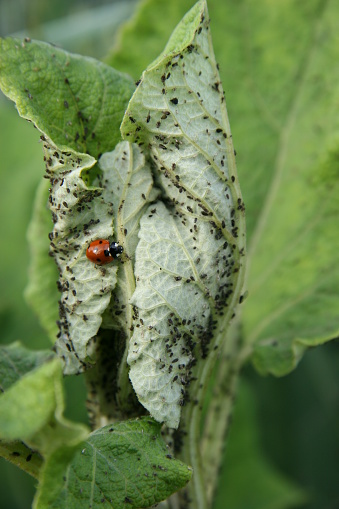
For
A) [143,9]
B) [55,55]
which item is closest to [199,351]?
[55,55]

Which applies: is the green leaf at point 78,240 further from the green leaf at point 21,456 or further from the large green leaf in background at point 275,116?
the large green leaf in background at point 275,116

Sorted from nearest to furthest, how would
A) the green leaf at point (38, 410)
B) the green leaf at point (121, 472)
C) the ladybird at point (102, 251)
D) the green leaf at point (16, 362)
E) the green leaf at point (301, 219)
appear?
the green leaf at point (38, 410), the green leaf at point (121, 472), the ladybird at point (102, 251), the green leaf at point (16, 362), the green leaf at point (301, 219)

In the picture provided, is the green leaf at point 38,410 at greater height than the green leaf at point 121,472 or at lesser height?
greater

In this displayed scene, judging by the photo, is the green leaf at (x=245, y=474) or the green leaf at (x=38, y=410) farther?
the green leaf at (x=245, y=474)

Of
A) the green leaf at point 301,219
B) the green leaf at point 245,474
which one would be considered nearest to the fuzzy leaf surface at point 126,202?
the green leaf at point 301,219

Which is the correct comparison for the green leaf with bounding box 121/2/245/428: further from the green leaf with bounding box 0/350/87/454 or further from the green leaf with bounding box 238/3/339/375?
Result: the green leaf with bounding box 238/3/339/375

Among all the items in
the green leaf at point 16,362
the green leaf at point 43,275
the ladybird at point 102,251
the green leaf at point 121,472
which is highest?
the green leaf at point 43,275

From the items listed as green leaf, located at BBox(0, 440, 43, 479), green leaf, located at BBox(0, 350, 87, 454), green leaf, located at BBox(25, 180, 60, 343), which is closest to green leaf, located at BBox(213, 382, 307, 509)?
green leaf, located at BBox(25, 180, 60, 343)
